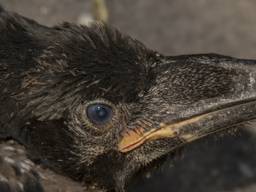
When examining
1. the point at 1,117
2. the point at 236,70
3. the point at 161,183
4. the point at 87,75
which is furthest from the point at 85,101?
the point at 161,183

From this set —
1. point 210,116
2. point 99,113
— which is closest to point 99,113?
point 99,113

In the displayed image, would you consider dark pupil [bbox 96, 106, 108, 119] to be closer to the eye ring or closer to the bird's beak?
the eye ring

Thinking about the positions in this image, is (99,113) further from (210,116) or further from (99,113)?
(210,116)

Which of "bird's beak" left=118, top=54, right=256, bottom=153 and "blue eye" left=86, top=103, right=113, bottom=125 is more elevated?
"bird's beak" left=118, top=54, right=256, bottom=153

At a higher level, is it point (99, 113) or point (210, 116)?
point (210, 116)

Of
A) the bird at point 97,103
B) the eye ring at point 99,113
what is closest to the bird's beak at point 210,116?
the bird at point 97,103

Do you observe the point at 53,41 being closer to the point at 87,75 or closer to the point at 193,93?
the point at 87,75

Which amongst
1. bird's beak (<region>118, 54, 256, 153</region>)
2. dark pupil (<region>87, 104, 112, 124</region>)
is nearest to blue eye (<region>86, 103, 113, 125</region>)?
dark pupil (<region>87, 104, 112, 124</region>)
